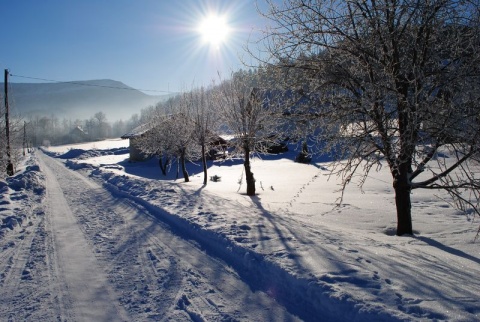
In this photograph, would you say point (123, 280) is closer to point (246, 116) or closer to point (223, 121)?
point (246, 116)

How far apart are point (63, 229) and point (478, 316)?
7.54 meters

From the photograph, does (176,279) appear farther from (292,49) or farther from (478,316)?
(292,49)

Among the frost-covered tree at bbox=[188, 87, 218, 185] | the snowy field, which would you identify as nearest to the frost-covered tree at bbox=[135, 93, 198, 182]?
the frost-covered tree at bbox=[188, 87, 218, 185]

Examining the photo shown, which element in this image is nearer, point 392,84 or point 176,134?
point 392,84

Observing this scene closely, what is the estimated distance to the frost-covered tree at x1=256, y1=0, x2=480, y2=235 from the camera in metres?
5.78

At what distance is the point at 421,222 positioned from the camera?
937cm

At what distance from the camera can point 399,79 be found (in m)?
6.31

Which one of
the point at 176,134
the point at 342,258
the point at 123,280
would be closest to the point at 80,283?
the point at 123,280

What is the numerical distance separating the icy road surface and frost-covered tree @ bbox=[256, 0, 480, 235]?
3.92 m

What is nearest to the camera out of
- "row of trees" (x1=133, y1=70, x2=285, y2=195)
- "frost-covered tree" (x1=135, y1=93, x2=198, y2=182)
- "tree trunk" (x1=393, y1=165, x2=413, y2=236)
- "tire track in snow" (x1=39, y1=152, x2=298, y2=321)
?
"tire track in snow" (x1=39, y1=152, x2=298, y2=321)

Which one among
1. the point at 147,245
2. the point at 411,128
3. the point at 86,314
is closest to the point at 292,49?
the point at 411,128

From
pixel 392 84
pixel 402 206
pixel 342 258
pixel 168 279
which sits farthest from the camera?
pixel 402 206

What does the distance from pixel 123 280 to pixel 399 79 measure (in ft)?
19.5

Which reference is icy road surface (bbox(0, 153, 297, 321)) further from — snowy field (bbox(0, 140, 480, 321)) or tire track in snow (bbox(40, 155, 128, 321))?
snowy field (bbox(0, 140, 480, 321))
